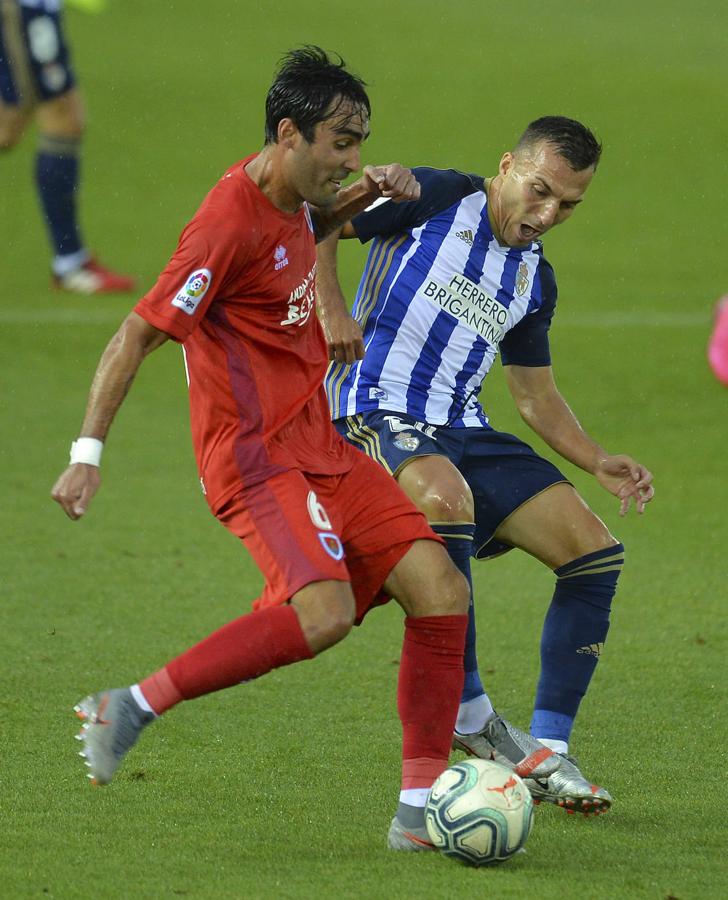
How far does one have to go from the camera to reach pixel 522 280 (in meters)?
5.17

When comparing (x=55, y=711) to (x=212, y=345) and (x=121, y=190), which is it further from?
(x=121, y=190)

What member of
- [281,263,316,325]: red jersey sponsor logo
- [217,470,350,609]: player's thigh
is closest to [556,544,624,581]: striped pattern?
[217,470,350,609]: player's thigh

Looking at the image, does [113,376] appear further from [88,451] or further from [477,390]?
[477,390]

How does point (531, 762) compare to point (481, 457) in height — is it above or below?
below

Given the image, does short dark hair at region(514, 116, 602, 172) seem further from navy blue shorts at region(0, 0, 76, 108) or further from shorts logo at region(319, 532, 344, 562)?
navy blue shorts at region(0, 0, 76, 108)

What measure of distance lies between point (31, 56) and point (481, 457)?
8.66 m

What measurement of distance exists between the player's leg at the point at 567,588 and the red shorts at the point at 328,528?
2.31ft

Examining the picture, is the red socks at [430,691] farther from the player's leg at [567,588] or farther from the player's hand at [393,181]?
the player's hand at [393,181]

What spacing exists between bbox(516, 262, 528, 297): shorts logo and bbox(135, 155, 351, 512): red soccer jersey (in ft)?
3.47

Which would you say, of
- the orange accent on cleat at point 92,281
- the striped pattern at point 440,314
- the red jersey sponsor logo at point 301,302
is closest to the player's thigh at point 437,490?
the striped pattern at point 440,314

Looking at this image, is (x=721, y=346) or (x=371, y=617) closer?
(x=721, y=346)

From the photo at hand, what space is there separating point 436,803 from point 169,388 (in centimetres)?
754

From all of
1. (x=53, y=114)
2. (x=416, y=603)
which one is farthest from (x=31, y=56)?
(x=416, y=603)

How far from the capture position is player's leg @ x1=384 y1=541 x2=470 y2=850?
166 inches
